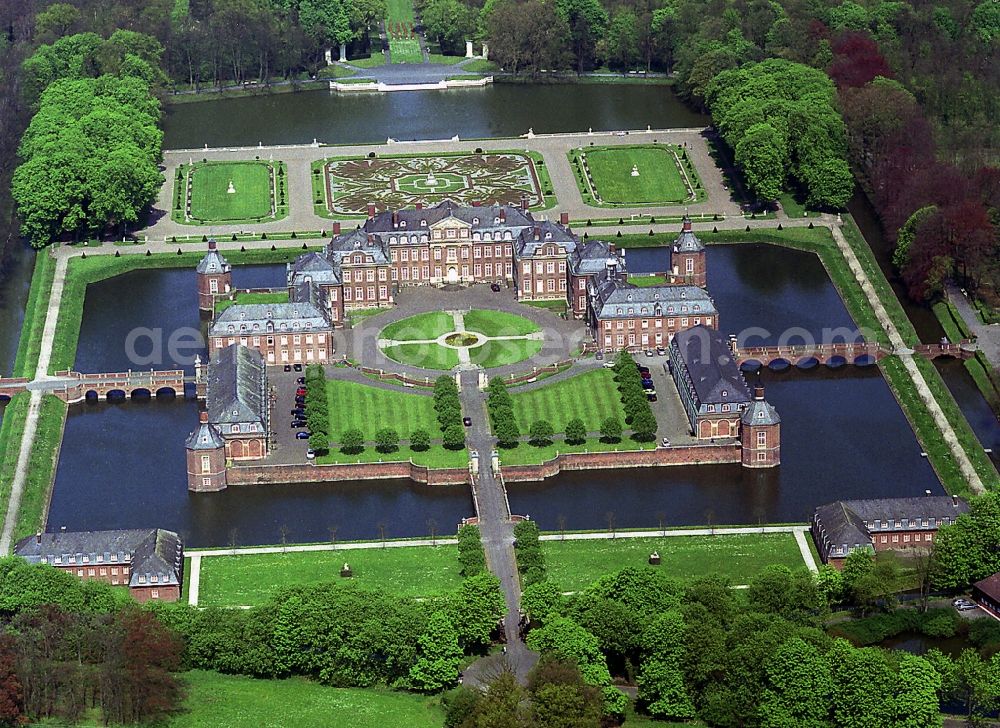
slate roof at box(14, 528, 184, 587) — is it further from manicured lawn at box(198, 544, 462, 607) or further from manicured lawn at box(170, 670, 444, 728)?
manicured lawn at box(170, 670, 444, 728)

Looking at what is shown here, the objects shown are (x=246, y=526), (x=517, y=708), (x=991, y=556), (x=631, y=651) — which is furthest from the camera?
(x=246, y=526)

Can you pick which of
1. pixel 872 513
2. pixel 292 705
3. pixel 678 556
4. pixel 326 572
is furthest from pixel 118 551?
pixel 872 513

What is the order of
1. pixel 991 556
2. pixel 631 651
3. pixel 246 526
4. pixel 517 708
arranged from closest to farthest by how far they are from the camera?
pixel 517 708
pixel 631 651
pixel 991 556
pixel 246 526

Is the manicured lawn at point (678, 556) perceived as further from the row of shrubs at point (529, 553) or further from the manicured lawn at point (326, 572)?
the manicured lawn at point (326, 572)

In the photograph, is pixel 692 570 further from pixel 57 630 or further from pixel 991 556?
pixel 57 630

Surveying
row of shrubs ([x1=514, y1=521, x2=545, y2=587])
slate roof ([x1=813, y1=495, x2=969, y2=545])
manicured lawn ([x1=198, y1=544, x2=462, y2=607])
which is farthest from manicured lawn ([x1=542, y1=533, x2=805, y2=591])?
manicured lawn ([x1=198, y1=544, x2=462, y2=607])

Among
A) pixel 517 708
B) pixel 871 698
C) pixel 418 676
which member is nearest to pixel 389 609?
pixel 418 676

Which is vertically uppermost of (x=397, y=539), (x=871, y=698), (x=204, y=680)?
(x=397, y=539)
